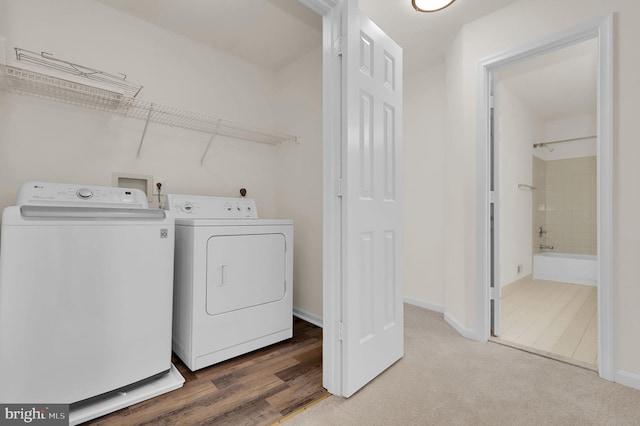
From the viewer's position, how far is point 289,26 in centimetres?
228

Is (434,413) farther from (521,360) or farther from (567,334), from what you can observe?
(567,334)

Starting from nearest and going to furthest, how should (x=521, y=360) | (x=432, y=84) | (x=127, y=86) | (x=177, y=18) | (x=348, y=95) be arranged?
(x=348, y=95) → (x=521, y=360) → (x=127, y=86) → (x=177, y=18) → (x=432, y=84)

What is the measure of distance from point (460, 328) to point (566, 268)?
2.86 meters

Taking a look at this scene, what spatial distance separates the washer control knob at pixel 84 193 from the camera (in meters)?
1.66

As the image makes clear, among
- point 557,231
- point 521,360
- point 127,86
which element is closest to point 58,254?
point 127,86

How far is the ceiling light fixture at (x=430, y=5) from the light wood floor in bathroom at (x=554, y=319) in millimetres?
2362

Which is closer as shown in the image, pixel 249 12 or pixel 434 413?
pixel 434 413

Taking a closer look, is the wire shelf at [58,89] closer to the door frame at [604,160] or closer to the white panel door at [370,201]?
the white panel door at [370,201]

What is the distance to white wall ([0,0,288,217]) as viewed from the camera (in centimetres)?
177

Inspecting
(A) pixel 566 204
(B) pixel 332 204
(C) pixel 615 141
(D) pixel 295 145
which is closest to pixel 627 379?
(C) pixel 615 141

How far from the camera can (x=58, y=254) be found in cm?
126

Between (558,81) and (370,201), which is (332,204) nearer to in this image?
(370,201)

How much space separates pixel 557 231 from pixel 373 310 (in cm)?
459

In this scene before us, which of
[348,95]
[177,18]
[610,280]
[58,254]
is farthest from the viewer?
[177,18]
